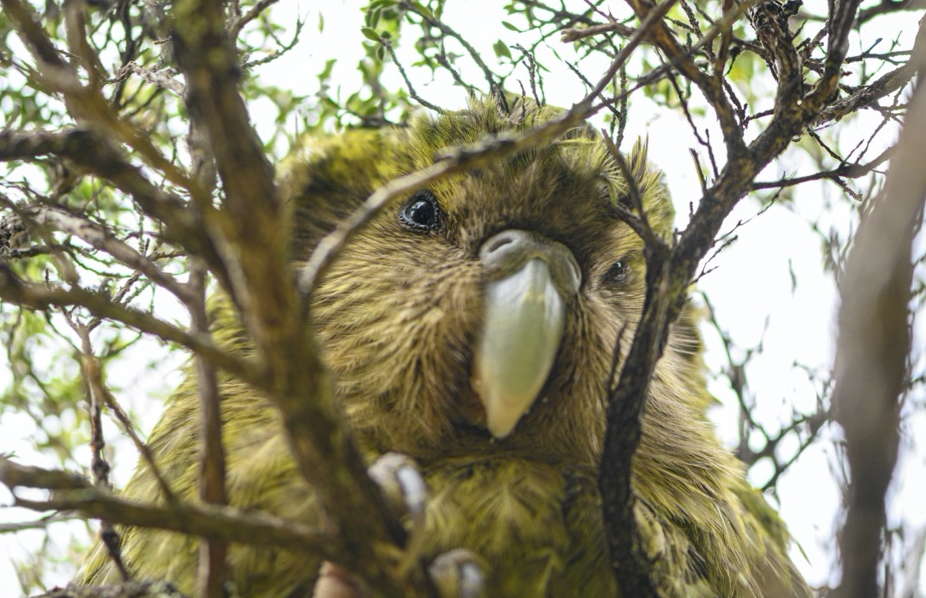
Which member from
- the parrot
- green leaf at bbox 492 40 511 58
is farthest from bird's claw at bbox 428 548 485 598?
green leaf at bbox 492 40 511 58

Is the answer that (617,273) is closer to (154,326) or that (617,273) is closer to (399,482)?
(399,482)

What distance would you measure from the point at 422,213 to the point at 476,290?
1.62 feet

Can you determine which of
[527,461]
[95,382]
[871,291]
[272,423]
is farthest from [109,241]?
[871,291]

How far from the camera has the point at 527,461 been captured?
2320mm

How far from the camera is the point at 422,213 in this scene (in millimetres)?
2633

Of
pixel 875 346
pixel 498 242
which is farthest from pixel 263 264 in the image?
pixel 498 242

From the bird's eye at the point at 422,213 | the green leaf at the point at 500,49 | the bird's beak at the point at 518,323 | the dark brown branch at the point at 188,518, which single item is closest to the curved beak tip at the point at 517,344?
the bird's beak at the point at 518,323

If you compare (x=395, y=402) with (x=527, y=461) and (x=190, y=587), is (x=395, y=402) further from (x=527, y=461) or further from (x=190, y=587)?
(x=190, y=587)

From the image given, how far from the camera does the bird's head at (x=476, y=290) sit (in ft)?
7.06

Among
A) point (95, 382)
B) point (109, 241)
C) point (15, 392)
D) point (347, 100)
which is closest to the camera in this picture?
point (95, 382)

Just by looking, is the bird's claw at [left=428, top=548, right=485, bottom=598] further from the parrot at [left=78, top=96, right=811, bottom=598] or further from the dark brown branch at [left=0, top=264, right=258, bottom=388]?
the dark brown branch at [left=0, top=264, right=258, bottom=388]

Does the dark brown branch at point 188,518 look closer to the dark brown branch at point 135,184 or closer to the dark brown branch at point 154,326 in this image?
the dark brown branch at point 154,326

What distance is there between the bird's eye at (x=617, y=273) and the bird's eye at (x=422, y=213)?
0.56m

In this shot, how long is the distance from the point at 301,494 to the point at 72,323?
830mm
